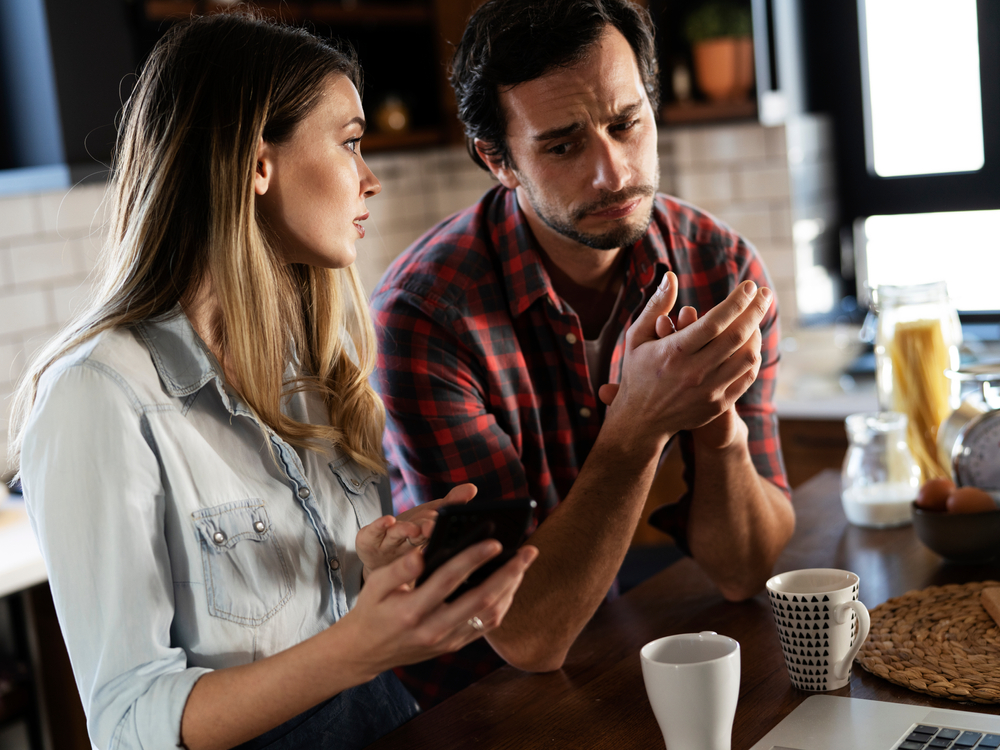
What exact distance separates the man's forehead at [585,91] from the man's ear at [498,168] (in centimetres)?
10

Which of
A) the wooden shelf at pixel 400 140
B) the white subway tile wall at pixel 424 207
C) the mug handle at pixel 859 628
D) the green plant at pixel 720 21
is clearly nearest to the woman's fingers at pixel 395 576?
the mug handle at pixel 859 628

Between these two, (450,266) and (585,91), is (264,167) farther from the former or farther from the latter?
(585,91)

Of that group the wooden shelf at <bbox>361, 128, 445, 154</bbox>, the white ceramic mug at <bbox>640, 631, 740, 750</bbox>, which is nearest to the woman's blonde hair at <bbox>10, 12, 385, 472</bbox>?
the white ceramic mug at <bbox>640, 631, 740, 750</bbox>

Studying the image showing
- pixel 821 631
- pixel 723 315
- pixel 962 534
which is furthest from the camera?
pixel 962 534

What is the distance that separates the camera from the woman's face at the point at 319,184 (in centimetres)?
124

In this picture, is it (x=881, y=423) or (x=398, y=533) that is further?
(x=881, y=423)

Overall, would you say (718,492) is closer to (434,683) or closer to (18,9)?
(434,683)

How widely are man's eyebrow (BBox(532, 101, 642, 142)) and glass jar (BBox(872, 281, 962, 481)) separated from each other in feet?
1.79

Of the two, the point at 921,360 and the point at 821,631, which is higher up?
the point at 921,360

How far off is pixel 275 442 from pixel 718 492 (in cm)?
61

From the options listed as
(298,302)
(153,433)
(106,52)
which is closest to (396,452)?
(298,302)

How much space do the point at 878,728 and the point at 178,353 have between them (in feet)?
2.63

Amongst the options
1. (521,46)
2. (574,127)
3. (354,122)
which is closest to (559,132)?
(574,127)

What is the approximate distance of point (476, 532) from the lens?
33.9 inches
